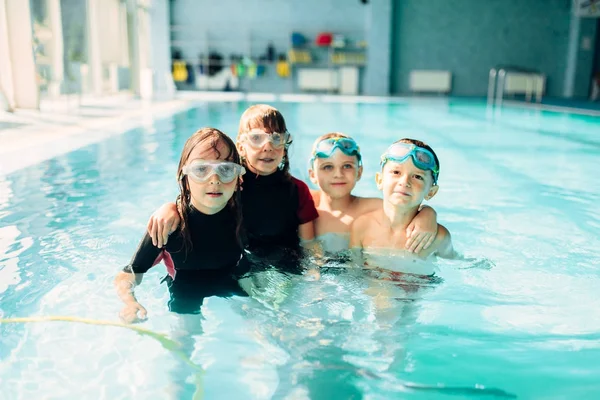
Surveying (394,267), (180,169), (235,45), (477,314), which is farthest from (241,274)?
(235,45)

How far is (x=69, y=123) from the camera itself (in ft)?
29.6

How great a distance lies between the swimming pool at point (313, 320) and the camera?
181 cm

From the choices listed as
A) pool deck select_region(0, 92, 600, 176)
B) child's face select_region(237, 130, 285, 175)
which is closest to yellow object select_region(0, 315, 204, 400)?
child's face select_region(237, 130, 285, 175)

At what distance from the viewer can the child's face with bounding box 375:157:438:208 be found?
2.49 metres

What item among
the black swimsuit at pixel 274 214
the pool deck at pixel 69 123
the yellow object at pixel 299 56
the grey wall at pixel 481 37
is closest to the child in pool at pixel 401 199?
the black swimsuit at pixel 274 214

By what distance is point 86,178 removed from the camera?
522cm

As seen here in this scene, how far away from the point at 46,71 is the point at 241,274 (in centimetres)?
1034

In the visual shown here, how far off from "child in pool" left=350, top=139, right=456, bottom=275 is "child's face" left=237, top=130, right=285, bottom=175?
0.46 meters

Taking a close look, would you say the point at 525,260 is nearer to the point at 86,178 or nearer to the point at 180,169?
the point at 180,169

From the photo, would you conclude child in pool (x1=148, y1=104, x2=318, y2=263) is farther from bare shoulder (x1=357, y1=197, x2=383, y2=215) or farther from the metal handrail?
the metal handrail

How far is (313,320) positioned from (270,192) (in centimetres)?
73

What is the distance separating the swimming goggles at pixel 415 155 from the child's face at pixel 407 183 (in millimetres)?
16

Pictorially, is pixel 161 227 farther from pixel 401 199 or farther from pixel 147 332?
pixel 401 199

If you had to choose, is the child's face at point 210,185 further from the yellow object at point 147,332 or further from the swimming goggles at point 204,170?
the yellow object at point 147,332
